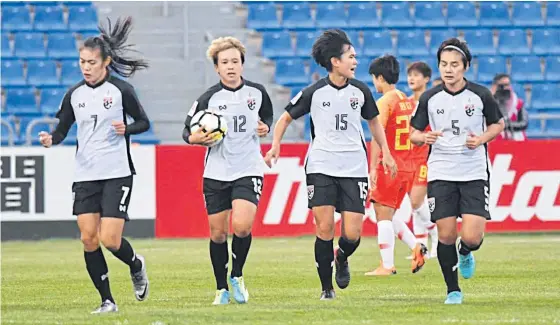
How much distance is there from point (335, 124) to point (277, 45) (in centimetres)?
1599

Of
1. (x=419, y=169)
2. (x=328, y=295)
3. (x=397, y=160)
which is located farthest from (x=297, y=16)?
(x=328, y=295)

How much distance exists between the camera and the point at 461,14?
27188 mm

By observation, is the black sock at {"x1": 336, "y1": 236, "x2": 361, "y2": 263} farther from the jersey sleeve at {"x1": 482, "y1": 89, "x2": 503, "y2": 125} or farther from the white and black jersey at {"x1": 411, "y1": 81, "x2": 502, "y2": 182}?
the jersey sleeve at {"x1": 482, "y1": 89, "x2": 503, "y2": 125}

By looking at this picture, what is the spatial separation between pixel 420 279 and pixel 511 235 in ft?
23.7

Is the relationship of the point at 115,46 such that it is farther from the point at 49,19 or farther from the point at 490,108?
the point at 49,19

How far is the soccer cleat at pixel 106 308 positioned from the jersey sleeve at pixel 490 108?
3345 mm

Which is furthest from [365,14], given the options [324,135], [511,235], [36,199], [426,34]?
[324,135]

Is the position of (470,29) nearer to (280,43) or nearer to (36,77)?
(280,43)

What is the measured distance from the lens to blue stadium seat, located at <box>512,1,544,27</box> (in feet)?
89.3

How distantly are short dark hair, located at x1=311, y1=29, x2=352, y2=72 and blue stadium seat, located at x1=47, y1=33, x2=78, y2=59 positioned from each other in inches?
610

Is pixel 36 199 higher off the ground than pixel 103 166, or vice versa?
pixel 103 166

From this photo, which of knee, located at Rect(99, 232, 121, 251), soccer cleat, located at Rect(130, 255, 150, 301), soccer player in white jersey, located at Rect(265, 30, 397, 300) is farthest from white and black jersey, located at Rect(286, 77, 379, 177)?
knee, located at Rect(99, 232, 121, 251)

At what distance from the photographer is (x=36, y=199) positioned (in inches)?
755

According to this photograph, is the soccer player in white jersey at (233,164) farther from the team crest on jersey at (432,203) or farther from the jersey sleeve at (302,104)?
the team crest on jersey at (432,203)
